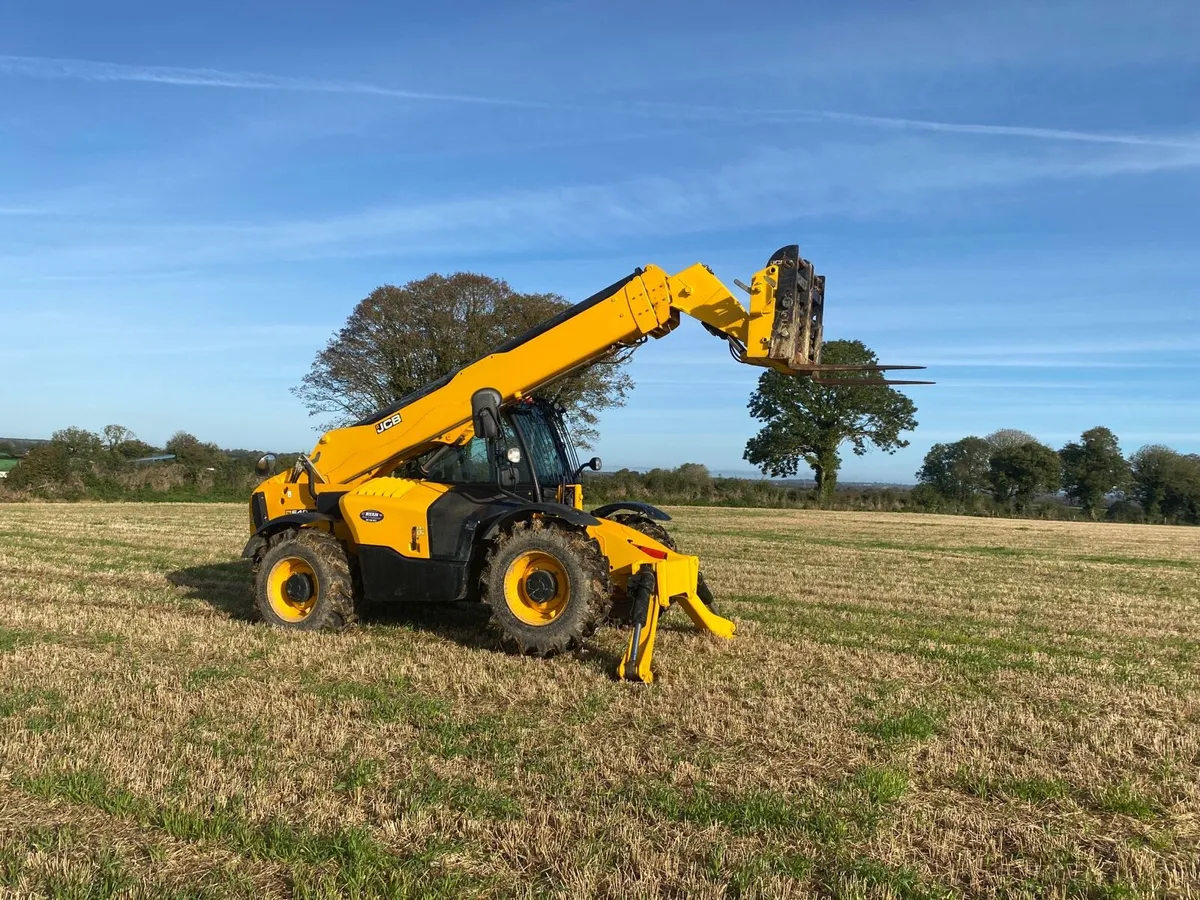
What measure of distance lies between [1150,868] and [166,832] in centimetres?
426

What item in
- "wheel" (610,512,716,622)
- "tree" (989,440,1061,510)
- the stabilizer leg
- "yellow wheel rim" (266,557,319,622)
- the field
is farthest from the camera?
"tree" (989,440,1061,510)

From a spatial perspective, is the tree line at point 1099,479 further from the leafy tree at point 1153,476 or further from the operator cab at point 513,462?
the operator cab at point 513,462

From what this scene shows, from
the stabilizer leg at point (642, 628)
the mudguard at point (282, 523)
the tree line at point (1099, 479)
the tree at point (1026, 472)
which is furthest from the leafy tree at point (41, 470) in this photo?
the tree at point (1026, 472)

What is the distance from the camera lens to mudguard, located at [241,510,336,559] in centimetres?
864

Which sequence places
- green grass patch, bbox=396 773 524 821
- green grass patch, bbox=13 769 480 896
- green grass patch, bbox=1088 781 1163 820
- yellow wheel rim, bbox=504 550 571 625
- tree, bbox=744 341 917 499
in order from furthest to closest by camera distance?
tree, bbox=744 341 917 499 → yellow wheel rim, bbox=504 550 571 625 → green grass patch, bbox=1088 781 1163 820 → green grass patch, bbox=396 773 524 821 → green grass patch, bbox=13 769 480 896

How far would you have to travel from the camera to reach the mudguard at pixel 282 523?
8.64 meters

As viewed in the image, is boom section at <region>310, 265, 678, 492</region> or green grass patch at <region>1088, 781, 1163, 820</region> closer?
green grass patch at <region>1088, 781, 1163, 820</region>

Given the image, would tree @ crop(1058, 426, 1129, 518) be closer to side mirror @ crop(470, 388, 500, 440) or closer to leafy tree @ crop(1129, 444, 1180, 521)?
leafy tree @ crop(1129, 444, 1180, 521)

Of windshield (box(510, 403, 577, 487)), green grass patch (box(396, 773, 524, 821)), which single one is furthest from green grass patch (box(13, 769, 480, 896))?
windshield (box(510, 403, 577, 487))

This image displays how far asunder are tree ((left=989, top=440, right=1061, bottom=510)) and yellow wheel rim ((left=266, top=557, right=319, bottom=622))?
2090 inches

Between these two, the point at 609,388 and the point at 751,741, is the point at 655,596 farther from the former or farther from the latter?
Answer: the point at 609,388

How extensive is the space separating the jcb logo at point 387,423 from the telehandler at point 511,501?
0.05ft

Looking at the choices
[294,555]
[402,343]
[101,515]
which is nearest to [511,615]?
[294,555]

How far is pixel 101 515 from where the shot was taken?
24.5m
